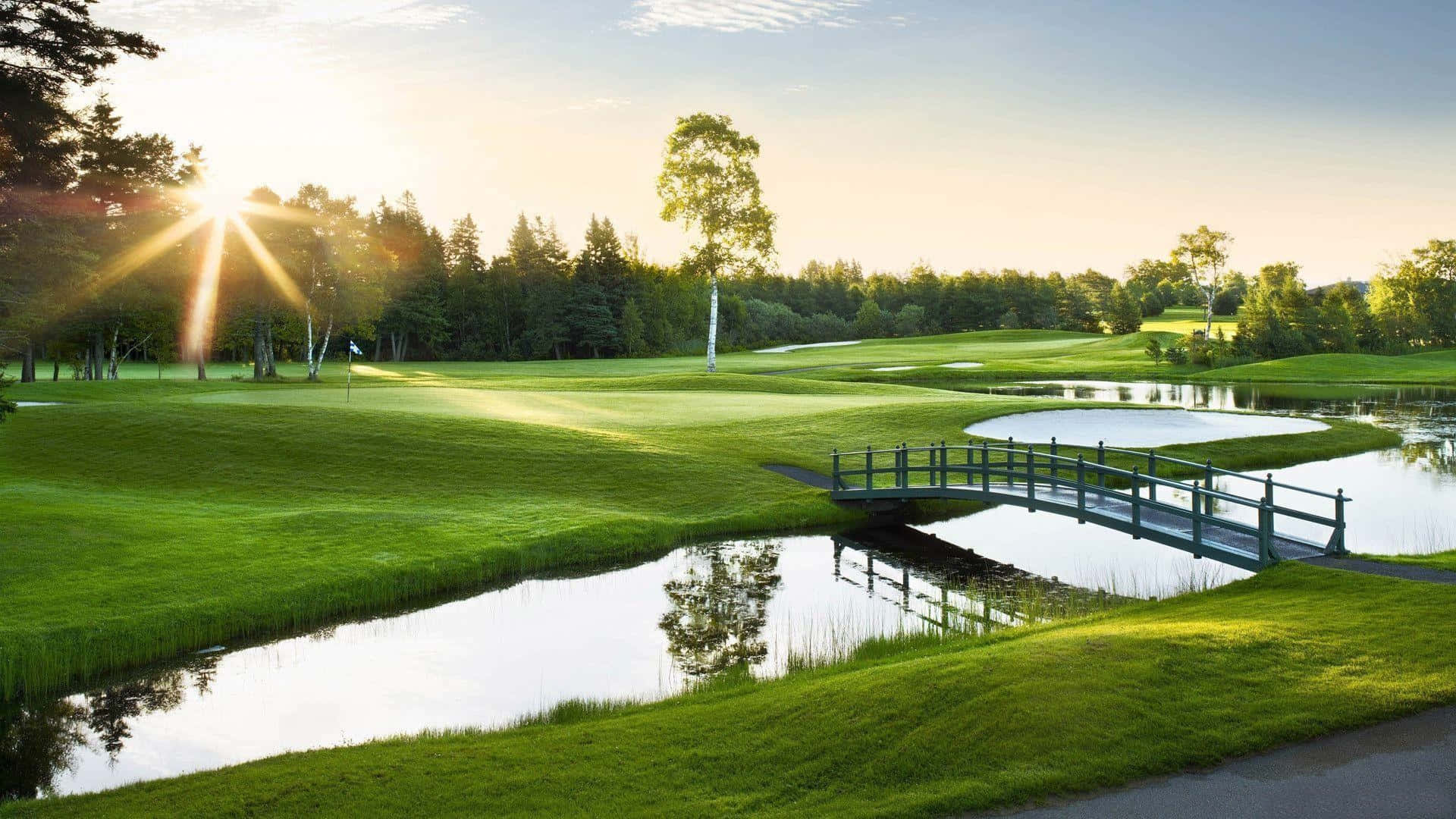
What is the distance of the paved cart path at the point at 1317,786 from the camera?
7.49m

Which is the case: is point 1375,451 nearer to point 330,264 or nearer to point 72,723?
point 72,723

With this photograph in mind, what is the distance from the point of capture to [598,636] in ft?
49.7

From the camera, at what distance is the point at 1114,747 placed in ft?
28.0

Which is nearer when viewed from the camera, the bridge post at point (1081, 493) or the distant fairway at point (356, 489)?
the distant fairway at point (356, 489)

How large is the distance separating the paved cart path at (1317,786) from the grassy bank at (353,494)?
13091 mm

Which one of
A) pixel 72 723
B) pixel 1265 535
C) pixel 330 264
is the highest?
pixel 330 264

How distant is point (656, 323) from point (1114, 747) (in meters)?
94.5

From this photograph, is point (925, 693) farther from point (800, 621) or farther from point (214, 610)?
point (214, 610)

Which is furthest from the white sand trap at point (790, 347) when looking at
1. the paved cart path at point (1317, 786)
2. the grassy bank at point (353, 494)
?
the paved cart path at point (1317, 786)

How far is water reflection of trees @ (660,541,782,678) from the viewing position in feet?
45.8

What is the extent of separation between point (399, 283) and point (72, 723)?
272 ft

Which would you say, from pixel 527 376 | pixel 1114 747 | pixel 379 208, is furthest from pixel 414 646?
pixel 379 208

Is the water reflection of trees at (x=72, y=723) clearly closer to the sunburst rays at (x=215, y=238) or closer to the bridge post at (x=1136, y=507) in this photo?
the bridge post at (x=1136, y=507)

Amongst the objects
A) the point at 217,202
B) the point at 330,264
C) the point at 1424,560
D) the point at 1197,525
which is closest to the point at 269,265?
the point at 330,264
